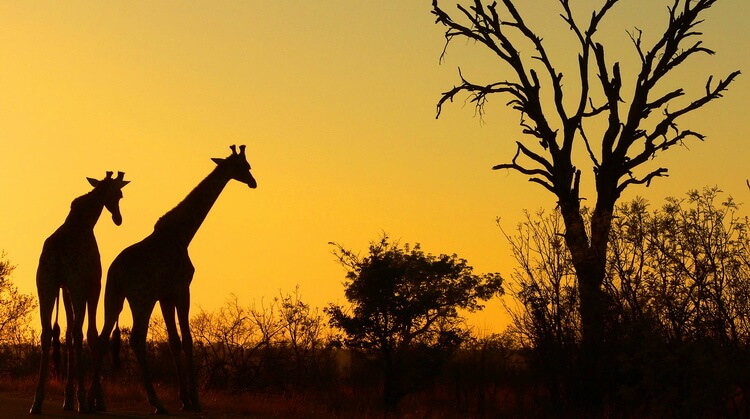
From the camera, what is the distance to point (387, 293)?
28.0m

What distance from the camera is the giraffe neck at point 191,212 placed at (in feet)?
55.1

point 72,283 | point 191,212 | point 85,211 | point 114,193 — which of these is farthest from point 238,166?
point 72,283

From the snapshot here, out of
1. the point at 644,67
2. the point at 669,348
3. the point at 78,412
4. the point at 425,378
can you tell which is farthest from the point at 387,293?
the point at 78,412

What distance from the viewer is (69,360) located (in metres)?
15.9

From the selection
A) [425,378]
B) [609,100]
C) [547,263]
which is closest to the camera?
[547,263]

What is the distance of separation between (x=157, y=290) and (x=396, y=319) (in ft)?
40.9

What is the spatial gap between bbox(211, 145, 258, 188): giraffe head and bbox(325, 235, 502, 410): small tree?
10.7 metres

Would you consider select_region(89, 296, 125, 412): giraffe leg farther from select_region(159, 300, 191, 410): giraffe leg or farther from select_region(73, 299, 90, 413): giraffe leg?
select_region(159, 300, 191, 410): giraffe leg

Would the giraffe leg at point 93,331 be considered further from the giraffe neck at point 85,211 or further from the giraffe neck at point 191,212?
the giraffe neck at point 191,212

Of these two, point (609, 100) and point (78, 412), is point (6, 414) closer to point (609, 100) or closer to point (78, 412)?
point (78, 412)

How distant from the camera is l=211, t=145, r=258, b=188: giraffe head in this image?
17.6 m

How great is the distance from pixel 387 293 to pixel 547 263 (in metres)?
7.09

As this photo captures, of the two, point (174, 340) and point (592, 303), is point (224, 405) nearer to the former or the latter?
point (174, 340)

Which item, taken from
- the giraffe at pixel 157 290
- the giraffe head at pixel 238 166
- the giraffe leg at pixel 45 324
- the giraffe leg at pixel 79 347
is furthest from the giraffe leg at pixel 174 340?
the giraffe head at pixel 238 166
